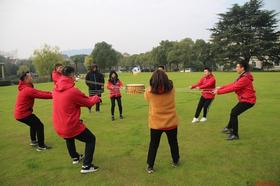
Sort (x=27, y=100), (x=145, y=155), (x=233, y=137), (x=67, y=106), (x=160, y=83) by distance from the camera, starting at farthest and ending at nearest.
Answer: (x=233, y=137)
(x=27, y=100)
(x=145, y=155)
(x=67, y=106)
(x=160, y=83)

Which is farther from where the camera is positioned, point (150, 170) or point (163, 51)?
point (163, 51)

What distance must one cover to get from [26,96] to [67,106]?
223 centimetres

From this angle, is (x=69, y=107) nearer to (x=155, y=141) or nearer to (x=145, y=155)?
(x=155, y=141)

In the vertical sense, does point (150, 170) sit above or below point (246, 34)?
below

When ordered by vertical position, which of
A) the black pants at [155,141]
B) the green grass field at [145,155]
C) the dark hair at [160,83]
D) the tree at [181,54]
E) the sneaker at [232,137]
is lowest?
the green grass field at [145,155]

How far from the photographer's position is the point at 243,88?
7.39 meters

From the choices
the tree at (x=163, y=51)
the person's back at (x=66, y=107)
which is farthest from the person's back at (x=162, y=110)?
the tree at (x=163, y=51)

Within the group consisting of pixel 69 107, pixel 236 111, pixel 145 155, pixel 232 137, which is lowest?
pixel 145 155

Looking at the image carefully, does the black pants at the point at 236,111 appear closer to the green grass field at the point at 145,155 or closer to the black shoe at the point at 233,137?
the black shoe at the point at 233,137

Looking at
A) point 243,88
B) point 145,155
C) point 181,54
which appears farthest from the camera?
point 181,54

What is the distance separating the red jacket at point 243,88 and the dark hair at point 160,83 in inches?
109

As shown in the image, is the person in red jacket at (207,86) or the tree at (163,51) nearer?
the person in red jacket at (207,86)

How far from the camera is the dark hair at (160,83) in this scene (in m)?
5.26

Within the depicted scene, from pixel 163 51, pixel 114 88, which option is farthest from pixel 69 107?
pixel 163 51
